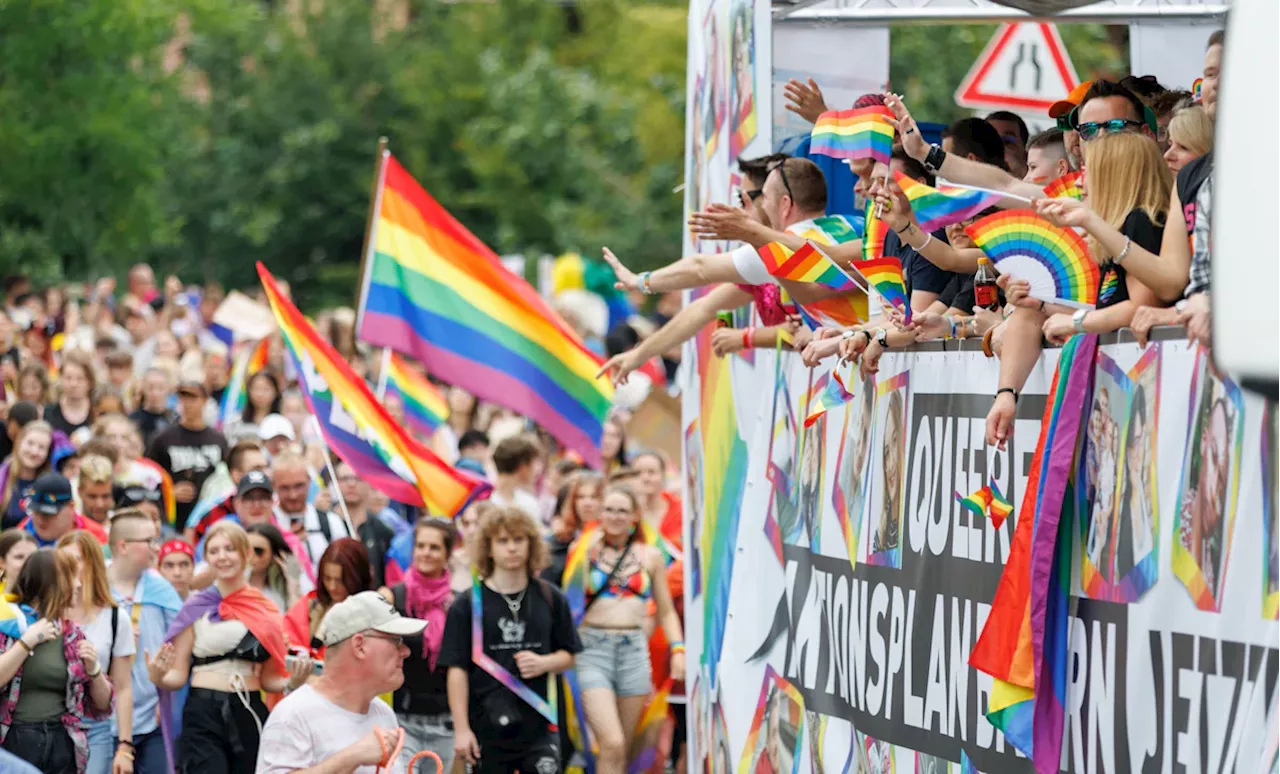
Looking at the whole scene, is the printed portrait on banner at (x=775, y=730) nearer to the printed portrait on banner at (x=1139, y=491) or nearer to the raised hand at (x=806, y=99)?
the raised hand at (x=806, y=99)

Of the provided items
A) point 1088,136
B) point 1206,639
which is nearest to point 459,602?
point 1088,136

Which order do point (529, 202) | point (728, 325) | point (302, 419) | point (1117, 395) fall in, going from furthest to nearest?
point (529, 202) < point (302, 419) < point (728, 325) < point (1117, 395)

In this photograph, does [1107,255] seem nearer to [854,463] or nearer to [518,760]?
[854,463]

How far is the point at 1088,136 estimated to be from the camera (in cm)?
680

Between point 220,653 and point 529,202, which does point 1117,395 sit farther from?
point 529,202

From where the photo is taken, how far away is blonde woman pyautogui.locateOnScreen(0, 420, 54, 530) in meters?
14.7

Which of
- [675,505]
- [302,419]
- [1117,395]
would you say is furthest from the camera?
[302,419]

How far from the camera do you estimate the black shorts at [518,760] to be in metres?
11.7

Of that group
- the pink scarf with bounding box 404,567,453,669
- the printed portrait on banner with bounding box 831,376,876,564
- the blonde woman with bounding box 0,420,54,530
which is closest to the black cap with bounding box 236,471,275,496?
the pink scarf with bounding box 404,567,453,669

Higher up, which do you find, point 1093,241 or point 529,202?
point 529,202

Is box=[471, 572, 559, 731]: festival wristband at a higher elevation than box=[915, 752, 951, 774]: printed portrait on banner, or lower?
higher

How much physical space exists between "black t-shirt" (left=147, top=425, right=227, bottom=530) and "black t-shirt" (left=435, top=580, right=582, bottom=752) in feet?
16.0

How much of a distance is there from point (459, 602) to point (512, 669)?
446 millimetres

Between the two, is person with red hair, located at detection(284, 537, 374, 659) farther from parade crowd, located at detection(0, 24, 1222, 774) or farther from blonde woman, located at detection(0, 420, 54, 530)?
blonde woman, located at detection(0, 420, 54, 530)
